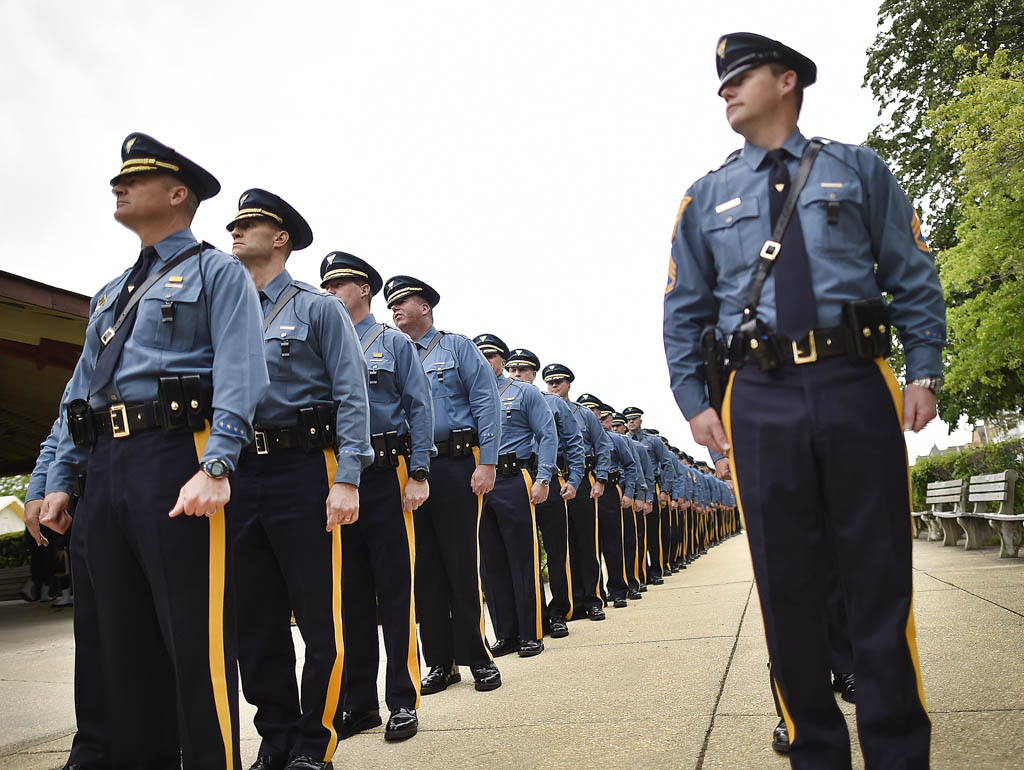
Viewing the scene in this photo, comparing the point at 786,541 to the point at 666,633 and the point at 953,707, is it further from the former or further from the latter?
the point at 666,633

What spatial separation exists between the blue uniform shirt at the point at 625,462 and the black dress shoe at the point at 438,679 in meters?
6.46

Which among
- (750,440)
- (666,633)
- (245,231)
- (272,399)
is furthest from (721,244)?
(666,633)

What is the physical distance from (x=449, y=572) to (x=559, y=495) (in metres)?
3.77

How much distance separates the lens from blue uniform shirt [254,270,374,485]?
393 cm

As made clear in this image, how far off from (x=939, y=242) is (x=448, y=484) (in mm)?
20328

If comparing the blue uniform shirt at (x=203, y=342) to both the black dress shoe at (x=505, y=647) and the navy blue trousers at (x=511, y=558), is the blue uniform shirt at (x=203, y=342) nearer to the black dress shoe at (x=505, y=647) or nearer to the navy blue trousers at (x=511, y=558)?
the navy blue trousers at (x=511, y=558)

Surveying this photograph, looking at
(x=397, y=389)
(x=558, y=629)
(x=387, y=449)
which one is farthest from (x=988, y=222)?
(x=387, y=449)

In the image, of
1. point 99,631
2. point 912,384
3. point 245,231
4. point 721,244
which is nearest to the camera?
point 912,384

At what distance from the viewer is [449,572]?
5605 mm

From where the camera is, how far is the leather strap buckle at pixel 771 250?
2775mm

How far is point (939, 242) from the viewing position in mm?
22469

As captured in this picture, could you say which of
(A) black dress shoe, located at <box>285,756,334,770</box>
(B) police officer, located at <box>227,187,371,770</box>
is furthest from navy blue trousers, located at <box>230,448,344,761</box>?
(A) black dress shoe, located at <box>285,756,334,770</box>

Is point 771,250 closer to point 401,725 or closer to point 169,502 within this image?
point 169,502

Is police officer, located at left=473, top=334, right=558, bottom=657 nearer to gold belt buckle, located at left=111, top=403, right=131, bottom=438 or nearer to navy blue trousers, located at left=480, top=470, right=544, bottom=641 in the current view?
navy blue trousers, located at left=480, top=470, right=544, bottom=641
